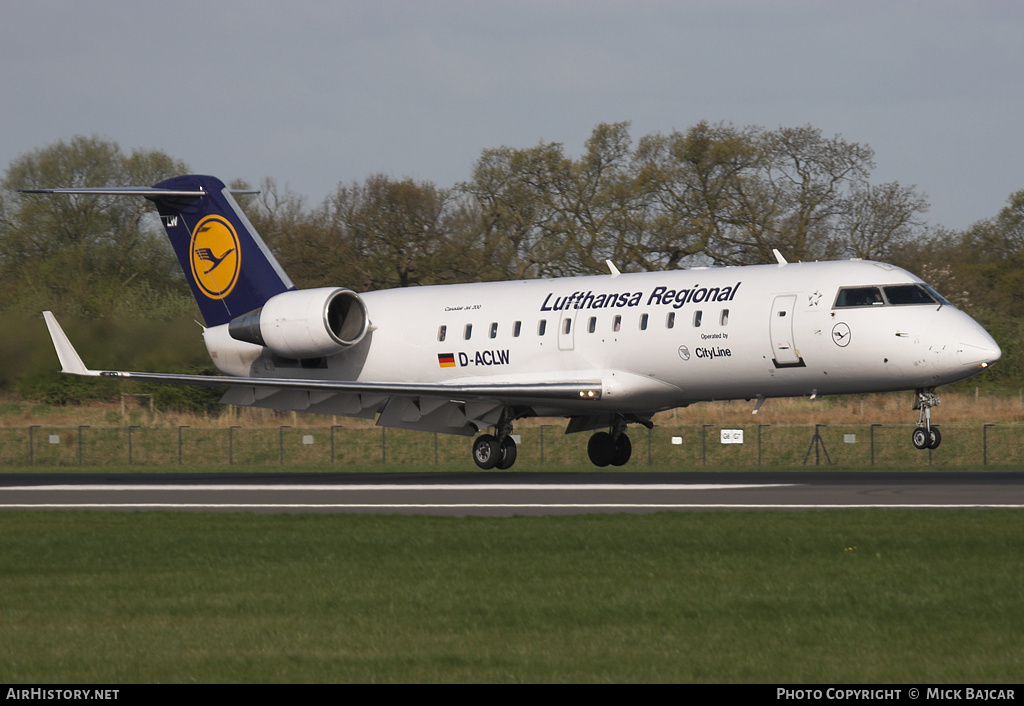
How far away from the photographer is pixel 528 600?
11.9 m

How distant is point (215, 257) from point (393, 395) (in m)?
7.03

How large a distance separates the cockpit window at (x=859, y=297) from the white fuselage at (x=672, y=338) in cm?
9

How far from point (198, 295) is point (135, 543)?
65.2 feet

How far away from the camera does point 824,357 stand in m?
27.3

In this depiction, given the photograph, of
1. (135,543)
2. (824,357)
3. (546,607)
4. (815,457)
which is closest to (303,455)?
(815,457)

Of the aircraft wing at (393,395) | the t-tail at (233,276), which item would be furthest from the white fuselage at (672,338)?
the t-tail at (233,276)

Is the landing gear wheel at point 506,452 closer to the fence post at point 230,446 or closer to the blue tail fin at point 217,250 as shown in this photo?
the blue tail fin at point 217,250

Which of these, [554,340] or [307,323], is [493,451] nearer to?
[554,340]

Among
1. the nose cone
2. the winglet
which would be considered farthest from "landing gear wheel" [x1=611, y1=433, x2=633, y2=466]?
the winglet

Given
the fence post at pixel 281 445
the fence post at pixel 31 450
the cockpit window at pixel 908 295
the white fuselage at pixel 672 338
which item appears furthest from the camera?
the fence post at pixel 31 450

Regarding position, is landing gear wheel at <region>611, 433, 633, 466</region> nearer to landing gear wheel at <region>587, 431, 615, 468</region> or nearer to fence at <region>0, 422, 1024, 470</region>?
landing gear wheel at <region>587, 431, 615, 468</region>

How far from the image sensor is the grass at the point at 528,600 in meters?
9.40

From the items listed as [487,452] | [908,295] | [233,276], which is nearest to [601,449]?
[487,452]

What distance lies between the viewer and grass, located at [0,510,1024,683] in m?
9.40
